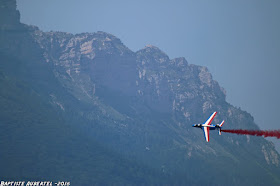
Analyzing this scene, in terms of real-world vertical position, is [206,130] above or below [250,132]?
above

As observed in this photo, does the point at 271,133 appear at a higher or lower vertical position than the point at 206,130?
lower

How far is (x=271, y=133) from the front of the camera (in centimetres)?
15675

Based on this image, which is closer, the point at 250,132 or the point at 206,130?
the point at 250,132

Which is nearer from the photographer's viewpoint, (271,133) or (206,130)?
(271,133)

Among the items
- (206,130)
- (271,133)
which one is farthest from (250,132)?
(206,130)

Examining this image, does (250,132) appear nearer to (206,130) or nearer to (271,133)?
(271,133)

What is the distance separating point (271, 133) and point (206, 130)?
108ft

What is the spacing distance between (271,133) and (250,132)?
8.23 meters

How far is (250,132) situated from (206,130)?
24788 mm

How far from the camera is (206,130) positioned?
7308 inches

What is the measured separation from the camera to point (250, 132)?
163m
